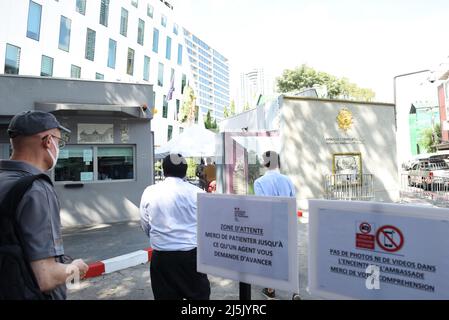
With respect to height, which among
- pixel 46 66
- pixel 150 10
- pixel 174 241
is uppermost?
pixel 150 10

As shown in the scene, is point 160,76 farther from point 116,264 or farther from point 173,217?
point 173,217

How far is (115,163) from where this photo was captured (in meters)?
10.2

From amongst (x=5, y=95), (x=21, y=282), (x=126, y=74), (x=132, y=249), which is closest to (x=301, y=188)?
(x=132, y=249)

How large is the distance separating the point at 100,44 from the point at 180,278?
28521 millimetres

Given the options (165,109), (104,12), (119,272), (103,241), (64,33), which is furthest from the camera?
(165,109)

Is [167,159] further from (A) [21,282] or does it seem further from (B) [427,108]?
(B) [427,108]

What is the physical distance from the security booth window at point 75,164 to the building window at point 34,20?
16.2m

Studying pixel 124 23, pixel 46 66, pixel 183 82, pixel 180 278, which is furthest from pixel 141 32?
pixel 180 278

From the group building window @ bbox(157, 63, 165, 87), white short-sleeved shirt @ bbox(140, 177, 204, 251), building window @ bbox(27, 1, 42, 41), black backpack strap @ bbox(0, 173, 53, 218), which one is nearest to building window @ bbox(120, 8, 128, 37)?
building window @ bbox(157, 63, 165, 87)

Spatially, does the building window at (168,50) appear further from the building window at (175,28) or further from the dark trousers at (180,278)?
the dark trousers at (180,278)

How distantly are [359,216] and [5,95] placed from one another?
9.78 m

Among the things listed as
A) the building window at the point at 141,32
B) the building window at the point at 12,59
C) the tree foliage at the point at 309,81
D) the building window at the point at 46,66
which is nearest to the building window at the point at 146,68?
the building window at the point at 141,32

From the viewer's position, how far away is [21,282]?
1542 mm

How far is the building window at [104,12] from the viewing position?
27.6 m
